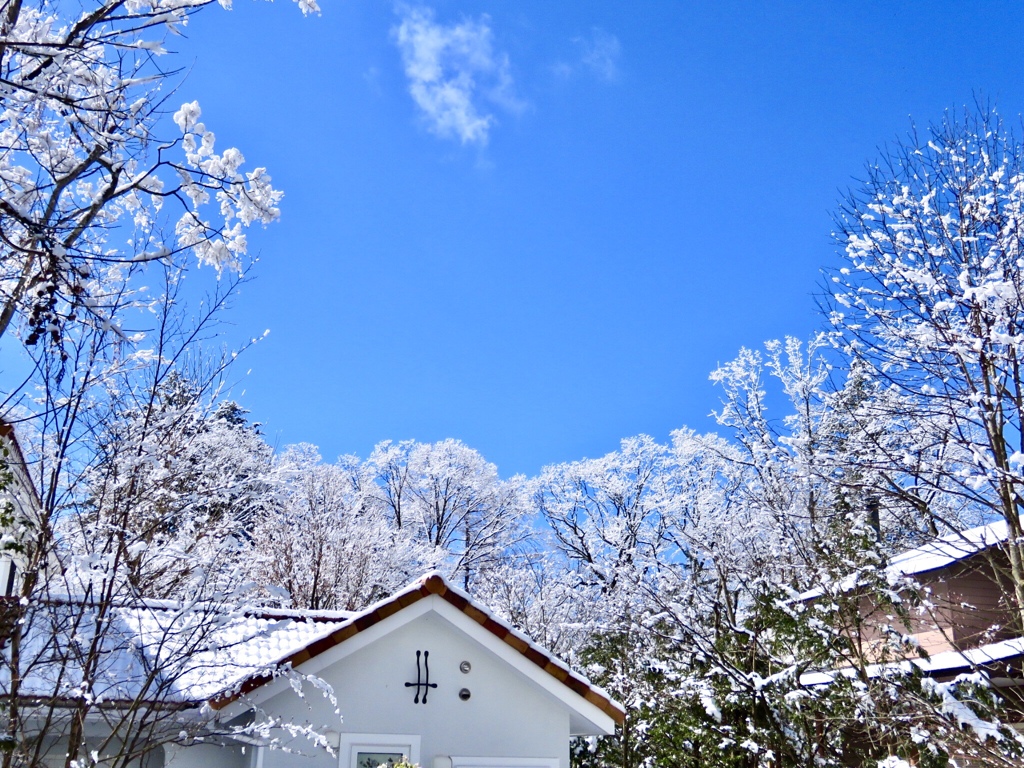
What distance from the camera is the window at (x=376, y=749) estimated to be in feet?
28.6

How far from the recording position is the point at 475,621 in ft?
31.5

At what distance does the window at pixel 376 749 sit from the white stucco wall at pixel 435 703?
0.16 ft

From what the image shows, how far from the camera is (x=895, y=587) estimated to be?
32.2 feet

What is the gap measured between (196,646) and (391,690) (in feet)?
10.0

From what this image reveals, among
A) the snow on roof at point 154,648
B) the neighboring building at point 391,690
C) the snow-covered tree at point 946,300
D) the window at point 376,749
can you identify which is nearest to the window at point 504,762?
the neighboring building at point 391,690

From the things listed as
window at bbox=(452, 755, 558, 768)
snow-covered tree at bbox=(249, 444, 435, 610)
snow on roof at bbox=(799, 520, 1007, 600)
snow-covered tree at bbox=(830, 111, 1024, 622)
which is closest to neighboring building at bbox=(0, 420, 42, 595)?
window at bbox=(452, 755, 558, 768)

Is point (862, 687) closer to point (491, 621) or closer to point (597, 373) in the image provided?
point (491, 621)

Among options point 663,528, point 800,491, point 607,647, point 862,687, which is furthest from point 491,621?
point 663,528

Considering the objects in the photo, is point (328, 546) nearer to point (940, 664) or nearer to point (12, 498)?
point (940, 664)

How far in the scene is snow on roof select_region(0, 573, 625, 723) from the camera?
6.59 metres

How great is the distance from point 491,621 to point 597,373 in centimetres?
634

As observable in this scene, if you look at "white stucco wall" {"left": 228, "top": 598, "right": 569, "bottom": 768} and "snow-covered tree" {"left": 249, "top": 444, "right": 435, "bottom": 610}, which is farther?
"snow-covered tree" {"left": 249, "top": 444, "right": 435, "bottom": 610}

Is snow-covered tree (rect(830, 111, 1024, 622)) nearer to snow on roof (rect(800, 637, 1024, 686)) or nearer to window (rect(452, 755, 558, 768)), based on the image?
snow on roof (rect(800, 637, 1024, 686))

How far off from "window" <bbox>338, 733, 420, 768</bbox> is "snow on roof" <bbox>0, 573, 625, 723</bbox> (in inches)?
40.8
